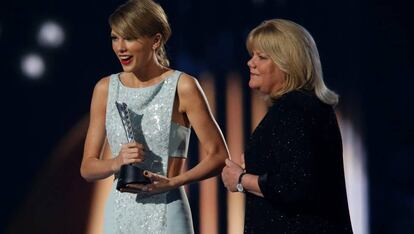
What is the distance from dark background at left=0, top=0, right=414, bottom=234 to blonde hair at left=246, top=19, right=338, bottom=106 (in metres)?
1.35

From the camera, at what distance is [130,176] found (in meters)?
2.08

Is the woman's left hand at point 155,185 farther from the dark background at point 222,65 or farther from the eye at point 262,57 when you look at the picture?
the dark background at point 222,65

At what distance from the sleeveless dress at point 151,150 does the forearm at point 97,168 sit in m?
0.05

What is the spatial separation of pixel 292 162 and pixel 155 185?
46 cm

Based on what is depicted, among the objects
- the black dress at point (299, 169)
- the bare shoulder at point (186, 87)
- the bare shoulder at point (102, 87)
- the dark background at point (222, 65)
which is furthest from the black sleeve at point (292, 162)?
the dark background at point (222, 65)

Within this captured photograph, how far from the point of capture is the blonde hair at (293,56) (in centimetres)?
192

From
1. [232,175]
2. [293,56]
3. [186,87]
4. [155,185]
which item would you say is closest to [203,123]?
[186,87]

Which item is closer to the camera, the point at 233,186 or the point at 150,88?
the point at 233,186

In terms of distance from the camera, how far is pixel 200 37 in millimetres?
3305

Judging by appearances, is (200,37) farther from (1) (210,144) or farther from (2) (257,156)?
(2) (257,156)

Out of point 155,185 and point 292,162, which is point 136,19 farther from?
point 292,162

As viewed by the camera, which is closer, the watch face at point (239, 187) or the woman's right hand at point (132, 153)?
the watch face at point (239, 187)

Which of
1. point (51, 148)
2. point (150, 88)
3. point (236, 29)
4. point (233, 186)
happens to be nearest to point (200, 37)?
point (236, 29)

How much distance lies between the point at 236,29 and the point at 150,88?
42.3 inches
